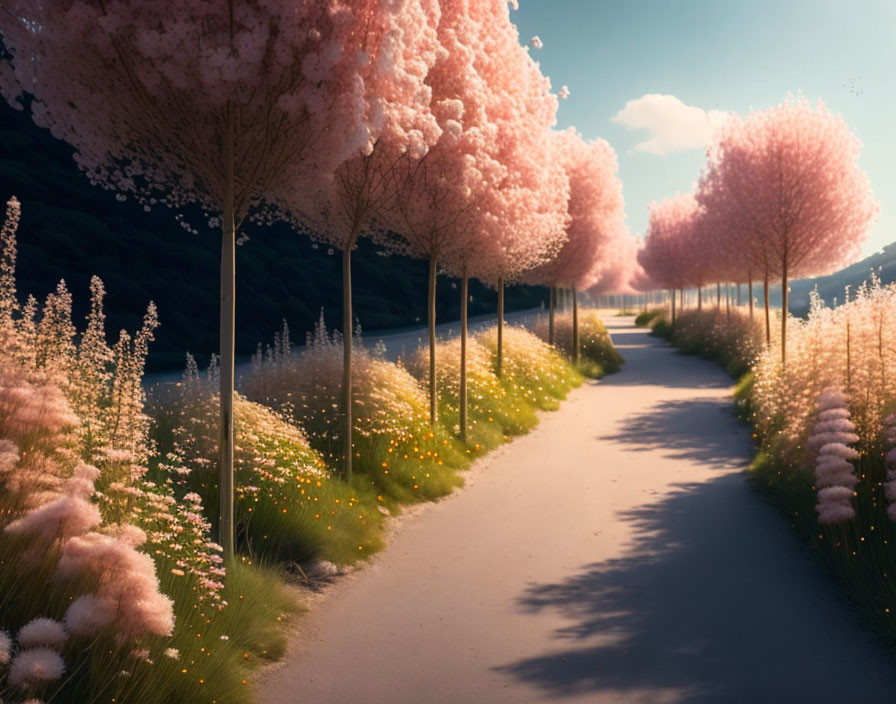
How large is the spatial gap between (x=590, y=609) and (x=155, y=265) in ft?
123

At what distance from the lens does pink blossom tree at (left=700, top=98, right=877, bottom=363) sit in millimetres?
17984

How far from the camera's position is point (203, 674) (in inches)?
178

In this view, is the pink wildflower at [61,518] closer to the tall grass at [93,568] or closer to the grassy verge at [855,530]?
the tall grass at [93,568]

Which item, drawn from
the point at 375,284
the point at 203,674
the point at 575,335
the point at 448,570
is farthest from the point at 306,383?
the point at 375,284

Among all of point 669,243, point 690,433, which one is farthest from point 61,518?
point 669,243

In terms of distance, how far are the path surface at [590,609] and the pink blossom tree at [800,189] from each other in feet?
30.6

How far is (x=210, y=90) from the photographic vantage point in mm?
5707

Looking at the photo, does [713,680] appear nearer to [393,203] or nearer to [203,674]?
[203,674]

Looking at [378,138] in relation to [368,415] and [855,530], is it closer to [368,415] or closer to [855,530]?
[368,415]

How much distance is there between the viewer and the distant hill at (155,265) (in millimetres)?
34531

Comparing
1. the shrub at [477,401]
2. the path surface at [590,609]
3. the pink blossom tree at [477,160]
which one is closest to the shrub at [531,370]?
the shrub at [477,401]

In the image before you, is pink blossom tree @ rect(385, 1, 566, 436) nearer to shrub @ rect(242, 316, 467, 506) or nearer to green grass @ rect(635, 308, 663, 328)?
shrub @ rect(242, 316, 467, 506)

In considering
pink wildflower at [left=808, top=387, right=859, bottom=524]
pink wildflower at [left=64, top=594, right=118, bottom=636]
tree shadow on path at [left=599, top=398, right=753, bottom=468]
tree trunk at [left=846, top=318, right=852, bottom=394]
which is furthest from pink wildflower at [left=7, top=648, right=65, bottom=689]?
tree shadow on path at [left=599, top=398, right=753, bottom=468]

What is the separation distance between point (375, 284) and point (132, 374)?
54.6 meters
